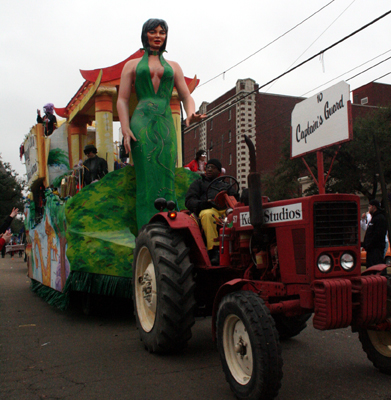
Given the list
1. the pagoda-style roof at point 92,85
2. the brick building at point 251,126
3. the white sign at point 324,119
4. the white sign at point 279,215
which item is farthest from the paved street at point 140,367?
the brick building at point 251,126

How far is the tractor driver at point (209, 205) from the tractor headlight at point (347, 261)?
1341 millimetres

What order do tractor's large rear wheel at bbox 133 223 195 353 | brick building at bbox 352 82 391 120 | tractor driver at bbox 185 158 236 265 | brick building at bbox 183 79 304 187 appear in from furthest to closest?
1. brick building at bbox 352 82 391 120
2. brick building at bbox 183 79 304 187
3. tractor driver at bbox 185 158 236 265
4. tractor's large rear wheel at bbox 133 223 195 353

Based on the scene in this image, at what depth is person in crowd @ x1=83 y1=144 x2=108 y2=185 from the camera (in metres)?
7.27

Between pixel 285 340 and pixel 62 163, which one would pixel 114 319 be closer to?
pixel 285 340

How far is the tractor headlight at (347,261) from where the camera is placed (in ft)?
10.9

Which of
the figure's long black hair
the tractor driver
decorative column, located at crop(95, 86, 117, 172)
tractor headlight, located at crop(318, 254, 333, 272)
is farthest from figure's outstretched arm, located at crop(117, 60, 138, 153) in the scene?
tractor headlight, located at crop(318, 254, 333, 272)

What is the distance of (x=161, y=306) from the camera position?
4.12 meters

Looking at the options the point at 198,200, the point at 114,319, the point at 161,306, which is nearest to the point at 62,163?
the point at 114,319

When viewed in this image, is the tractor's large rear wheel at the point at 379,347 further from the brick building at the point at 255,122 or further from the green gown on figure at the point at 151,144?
the brick building at the point at 255,122

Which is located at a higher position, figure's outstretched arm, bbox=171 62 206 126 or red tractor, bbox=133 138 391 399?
figure's outstretched arm, bbox=171 62 206 126

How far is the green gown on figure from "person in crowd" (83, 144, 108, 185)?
43.3 inches

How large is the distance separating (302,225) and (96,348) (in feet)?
8.97

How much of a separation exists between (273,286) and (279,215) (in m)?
0.54

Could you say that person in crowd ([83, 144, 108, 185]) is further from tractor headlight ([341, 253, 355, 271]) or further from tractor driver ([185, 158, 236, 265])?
tractor headlight ([341, 253, 355, 271])
